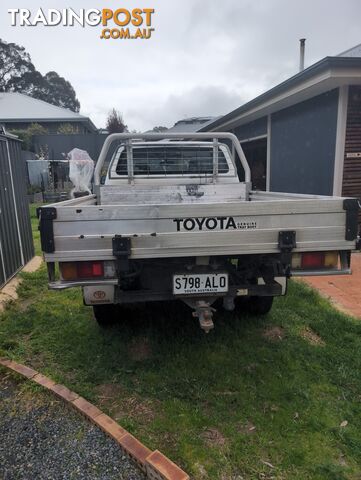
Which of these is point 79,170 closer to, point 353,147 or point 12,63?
point 353,147

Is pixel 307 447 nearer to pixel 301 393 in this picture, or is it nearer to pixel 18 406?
pixel 301 393

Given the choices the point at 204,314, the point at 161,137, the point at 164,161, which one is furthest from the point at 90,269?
the point at 164,161

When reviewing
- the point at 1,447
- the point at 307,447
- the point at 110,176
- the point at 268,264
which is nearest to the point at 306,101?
the point at 110,176

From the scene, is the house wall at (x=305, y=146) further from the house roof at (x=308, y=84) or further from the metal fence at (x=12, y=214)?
the metal fence at (x=12, y=214)

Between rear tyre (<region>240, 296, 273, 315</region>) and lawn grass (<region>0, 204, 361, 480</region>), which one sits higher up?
rear tyre (<region>240, 296, 273, 315</region>)

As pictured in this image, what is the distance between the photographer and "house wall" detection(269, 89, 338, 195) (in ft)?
23.2

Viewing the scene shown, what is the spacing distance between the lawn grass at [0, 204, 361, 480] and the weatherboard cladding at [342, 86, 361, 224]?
339 centimetres

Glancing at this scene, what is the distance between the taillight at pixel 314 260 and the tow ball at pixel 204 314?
28.9 inches

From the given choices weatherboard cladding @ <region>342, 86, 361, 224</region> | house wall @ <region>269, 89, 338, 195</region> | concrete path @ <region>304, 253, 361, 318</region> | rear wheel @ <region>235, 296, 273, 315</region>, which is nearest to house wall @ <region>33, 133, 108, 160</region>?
house wall @ <region>269, 89, 338, 195</region>

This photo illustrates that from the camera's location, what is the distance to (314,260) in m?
2.79

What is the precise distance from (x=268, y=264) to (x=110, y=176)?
107 inches

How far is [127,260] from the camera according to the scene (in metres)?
2.51

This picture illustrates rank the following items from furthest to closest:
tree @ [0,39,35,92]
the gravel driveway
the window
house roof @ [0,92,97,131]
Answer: tree @ [0,39,35,92]
house roof @ [0,92,97,131]
the window
the gravel driveway

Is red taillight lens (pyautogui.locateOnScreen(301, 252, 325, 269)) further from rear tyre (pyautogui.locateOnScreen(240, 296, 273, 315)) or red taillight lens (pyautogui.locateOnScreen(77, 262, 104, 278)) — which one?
red taillight lens (pyautogui.locateOnScreen(77, 262, 104, 278))
